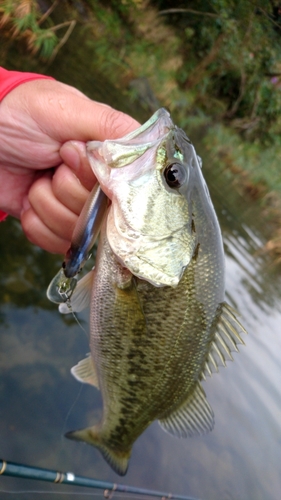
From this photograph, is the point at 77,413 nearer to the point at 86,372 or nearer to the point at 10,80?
the point at 86,372

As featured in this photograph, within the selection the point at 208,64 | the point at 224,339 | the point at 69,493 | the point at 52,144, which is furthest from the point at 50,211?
the point at 208,64

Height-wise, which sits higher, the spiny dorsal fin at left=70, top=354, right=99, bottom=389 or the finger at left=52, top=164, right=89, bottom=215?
the finger at left=52, top=164, right=89, bottom=215

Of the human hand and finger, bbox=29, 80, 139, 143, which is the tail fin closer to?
the human hand

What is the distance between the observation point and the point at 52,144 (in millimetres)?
1940

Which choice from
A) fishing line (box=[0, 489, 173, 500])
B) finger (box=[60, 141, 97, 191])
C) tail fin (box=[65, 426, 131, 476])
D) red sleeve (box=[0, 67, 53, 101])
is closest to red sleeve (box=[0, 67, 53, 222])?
red sleeve (box=[0, 67, 53, 101])

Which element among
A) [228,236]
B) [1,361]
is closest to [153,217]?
[1,361]

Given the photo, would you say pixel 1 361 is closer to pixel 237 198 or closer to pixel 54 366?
pixel 54 366

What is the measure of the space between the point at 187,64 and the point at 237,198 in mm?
6612

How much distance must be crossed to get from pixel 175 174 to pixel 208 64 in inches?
619

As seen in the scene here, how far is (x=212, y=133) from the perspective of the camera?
567 inches

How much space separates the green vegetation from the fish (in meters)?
8.35

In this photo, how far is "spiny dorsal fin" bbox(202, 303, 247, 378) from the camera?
5.43 feet

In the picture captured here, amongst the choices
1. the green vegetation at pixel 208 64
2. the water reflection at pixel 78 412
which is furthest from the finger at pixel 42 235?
the green vegetation at pixel 208 64

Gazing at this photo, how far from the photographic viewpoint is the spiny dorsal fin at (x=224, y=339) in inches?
65.2
